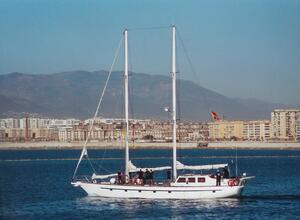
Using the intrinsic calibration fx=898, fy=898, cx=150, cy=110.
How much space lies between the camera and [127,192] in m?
56.9

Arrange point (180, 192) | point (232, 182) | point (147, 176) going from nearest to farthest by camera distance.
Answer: point (180, 192) < point (232, 182) < point (147, 176)

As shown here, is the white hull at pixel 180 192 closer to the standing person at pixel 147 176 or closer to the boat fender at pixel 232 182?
the boat fender at pixel 232 182

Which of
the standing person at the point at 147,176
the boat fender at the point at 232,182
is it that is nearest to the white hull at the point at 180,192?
the boat fender at the point at 232,182

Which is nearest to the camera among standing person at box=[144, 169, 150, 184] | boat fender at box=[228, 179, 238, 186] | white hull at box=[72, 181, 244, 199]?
white hull at box=[72, 181, 244, 199]

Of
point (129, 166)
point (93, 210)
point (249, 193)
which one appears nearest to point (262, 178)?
point (249, 193)

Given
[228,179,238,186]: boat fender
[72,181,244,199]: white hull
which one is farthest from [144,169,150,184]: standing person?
[228,179,238,186]: boat fender

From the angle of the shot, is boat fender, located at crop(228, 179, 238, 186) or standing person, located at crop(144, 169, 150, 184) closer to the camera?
boat fender, located at crop(228, 179, 238, 186)

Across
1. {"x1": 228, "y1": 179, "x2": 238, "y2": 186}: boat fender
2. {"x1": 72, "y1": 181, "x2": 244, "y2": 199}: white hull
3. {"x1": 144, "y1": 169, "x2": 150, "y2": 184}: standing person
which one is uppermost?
{"x1": 144, "y1": 169, "x2": 150, "y2": 184}: standing person

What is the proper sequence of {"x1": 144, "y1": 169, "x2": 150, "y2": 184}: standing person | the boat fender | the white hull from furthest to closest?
{"x1": 144, "y1": 169, "x2": 150, "y2": 184}: standing person, the boat fender, the white hull

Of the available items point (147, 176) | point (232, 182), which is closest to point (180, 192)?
point (147, 176)

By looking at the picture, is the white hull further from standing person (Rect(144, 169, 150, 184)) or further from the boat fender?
standing person (Rect(144, 169, 150, 184))

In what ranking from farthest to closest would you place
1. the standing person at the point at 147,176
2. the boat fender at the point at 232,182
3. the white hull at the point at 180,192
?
the standing person at the point at 147,176, the boat fender at the point at 232,182, the white hull at the point at 180,192

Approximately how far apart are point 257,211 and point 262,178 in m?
31.3

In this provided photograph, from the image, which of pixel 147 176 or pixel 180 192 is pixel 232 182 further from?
pixel 147 176
